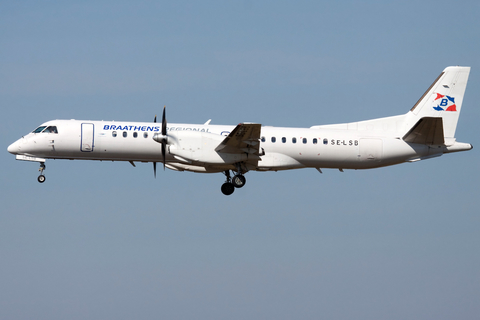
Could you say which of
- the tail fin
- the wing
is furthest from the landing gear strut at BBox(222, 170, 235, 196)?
the tail fin

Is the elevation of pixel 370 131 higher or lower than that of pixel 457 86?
lower

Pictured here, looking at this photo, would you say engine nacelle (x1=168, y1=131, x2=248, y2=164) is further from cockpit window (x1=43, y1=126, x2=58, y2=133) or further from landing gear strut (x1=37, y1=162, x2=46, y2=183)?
landing gear strut (x1=37, y1=162, x2=46, y2=183)

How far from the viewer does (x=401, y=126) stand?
32469mm

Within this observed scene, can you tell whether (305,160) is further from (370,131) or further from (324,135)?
(370,131)

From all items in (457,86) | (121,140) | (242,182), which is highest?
(457,86)

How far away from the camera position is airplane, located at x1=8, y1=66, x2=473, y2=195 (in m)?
29.5

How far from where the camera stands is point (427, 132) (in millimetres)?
30688

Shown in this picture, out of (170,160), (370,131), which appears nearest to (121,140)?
(170,160)

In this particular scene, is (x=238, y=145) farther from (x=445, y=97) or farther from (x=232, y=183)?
(x=445, y=97)

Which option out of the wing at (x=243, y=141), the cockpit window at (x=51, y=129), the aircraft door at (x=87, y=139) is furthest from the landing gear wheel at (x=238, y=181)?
the cockpit window at (x=51, y=129)

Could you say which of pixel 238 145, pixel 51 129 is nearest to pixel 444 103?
pixel 238 145

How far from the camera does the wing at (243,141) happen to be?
28.0 m

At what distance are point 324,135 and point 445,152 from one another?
238 inches

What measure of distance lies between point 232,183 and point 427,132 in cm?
974
